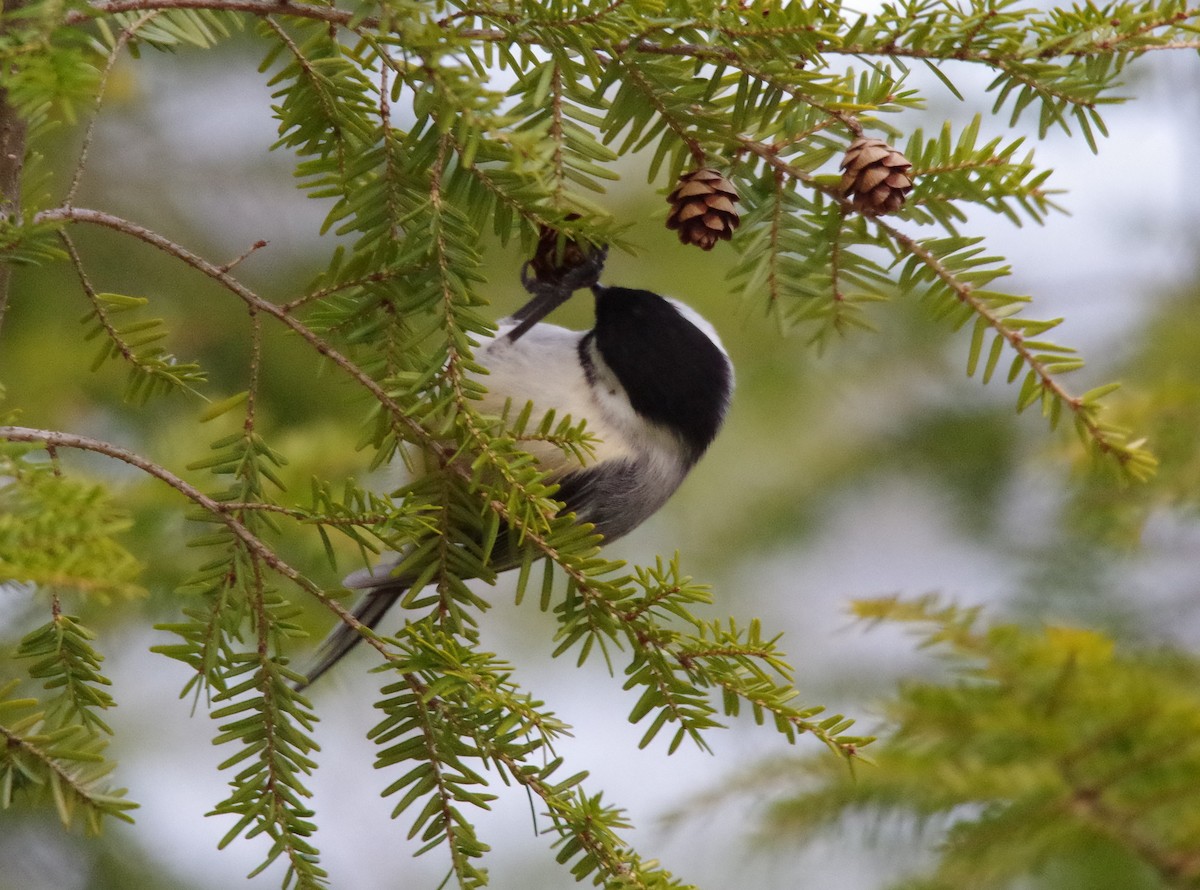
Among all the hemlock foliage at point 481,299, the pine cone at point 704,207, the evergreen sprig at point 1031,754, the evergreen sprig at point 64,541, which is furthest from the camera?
the evergreen sprig at point 1031,754

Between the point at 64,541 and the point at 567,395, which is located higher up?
the point at 567,395

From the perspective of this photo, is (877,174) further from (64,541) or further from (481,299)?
(64,541)

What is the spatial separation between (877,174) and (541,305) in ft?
1.70

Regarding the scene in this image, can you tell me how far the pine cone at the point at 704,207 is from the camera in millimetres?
818

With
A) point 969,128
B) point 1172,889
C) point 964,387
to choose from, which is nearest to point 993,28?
point 969,128

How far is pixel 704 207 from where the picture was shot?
825mm

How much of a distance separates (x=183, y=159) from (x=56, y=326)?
56cm

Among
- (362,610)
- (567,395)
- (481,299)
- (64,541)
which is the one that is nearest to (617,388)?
(567,395)

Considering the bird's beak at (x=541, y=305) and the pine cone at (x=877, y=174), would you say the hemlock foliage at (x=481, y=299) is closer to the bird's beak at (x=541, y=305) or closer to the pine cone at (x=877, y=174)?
the pine cone at (x=877, y=174)

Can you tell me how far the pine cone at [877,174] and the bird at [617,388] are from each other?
470 millimetres

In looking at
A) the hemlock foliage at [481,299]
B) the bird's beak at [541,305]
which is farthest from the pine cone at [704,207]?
the bird's beak at [541,305]

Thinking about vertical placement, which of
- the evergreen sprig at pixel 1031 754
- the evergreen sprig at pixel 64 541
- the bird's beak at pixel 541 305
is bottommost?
the evergreen sprig at pixel 64 541

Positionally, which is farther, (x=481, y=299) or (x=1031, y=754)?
(x=1031, y=754)

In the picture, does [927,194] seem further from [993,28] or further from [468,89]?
[468,89]
